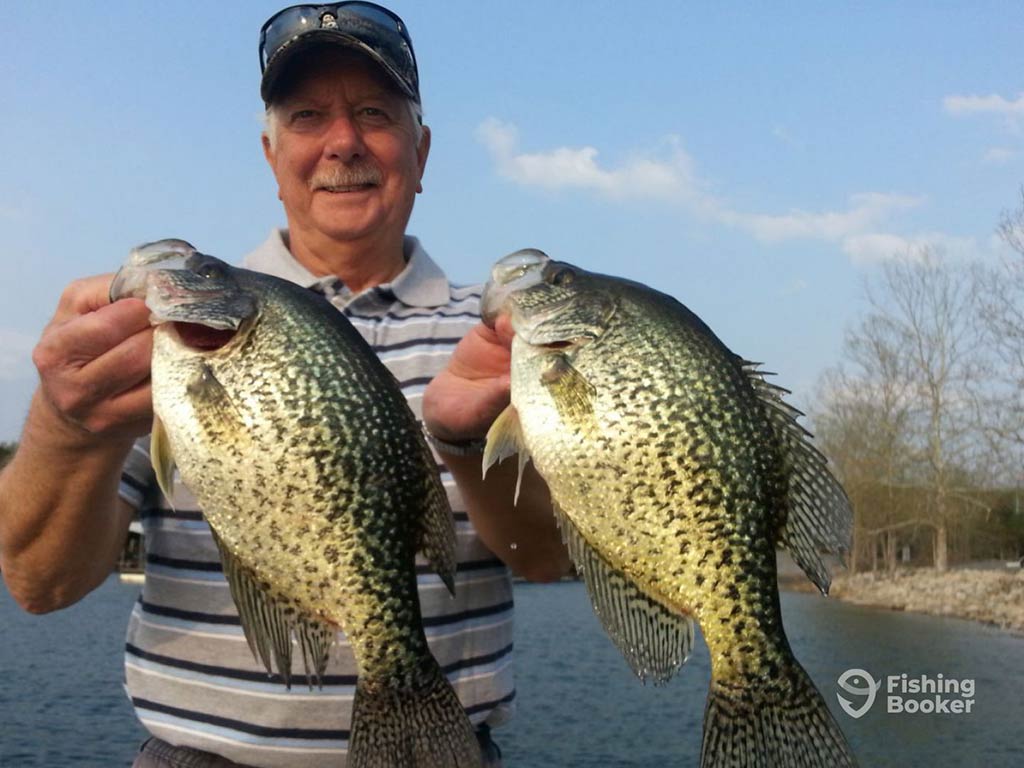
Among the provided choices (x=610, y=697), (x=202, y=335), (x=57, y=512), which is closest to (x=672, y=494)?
(x=202, y=335)

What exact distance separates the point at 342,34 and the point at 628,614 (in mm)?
2238

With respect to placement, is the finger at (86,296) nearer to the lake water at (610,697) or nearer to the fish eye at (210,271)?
the fish eye at (210,271)

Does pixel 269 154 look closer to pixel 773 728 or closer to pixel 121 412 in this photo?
pixel 121 412

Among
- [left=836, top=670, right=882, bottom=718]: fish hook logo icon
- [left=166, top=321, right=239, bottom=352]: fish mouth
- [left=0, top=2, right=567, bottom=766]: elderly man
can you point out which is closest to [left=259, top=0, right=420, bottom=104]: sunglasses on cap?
[left=0, top=2, right=567, bottom=766]: elderly man

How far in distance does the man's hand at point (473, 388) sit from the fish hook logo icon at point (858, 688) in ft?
89.5

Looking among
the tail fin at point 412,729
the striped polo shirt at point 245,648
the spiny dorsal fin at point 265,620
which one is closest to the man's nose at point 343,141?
the striped polo shirt at point 245,648

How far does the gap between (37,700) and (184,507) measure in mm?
27194

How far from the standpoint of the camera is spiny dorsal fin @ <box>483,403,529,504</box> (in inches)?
95.9

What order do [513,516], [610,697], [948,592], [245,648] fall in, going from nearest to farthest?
1. [513,516]
2. [245,648]
3. [610,697]
4. [948,592]

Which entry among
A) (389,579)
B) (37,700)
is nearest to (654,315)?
(389,579)

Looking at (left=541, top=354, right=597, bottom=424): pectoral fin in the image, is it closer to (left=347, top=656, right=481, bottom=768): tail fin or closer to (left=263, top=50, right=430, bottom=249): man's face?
(left=347, top=656, right=481, bottom=768): tail fin

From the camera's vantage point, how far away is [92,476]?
271 centimetres

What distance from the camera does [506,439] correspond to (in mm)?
2447

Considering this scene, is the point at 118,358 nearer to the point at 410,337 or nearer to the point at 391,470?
the point at 391,470
